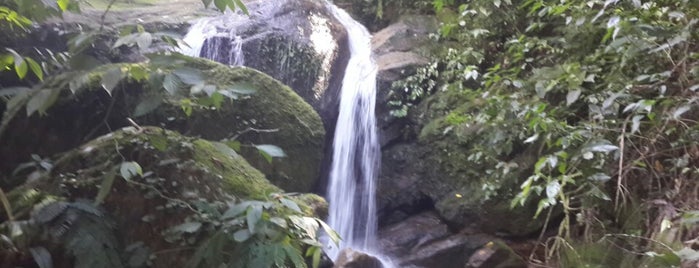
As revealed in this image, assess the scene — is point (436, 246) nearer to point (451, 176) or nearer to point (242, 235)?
point (451, 176)

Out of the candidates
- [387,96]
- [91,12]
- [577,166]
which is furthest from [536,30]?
[91,12]

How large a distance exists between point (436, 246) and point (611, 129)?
6.58 ft

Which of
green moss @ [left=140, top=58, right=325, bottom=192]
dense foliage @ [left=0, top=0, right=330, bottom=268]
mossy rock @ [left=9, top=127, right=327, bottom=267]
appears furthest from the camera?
green moss @ [left=140, top=58, right=325, bottom=192]

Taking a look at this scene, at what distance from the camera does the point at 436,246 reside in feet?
16.2

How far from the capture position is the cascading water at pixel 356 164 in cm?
545

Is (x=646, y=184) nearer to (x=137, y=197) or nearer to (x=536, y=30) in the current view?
(x=536, y=30)

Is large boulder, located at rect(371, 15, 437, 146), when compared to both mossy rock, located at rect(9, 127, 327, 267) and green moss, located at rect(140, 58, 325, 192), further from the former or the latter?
mossy rock, located at rect(9, 127, 327, 267)

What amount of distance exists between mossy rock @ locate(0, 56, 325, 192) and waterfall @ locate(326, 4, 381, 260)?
64cm

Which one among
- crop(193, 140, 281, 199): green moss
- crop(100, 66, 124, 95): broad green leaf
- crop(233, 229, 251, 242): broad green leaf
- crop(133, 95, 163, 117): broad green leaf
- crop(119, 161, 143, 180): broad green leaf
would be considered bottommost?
crop(193, 140, 281, 199): green moss

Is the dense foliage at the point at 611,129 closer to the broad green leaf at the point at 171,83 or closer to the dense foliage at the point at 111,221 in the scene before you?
the dense foliage at the point at 111,221

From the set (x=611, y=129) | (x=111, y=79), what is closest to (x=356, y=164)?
(x=611, y=129)

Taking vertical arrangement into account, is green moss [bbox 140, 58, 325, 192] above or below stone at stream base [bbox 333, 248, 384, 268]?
above

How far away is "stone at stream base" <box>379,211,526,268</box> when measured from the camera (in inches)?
169

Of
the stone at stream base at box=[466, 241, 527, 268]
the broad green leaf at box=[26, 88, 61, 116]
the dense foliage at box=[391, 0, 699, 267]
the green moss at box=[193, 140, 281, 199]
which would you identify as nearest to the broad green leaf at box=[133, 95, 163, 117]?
the broad green leaf at box=[26, 88, 61, 116]
